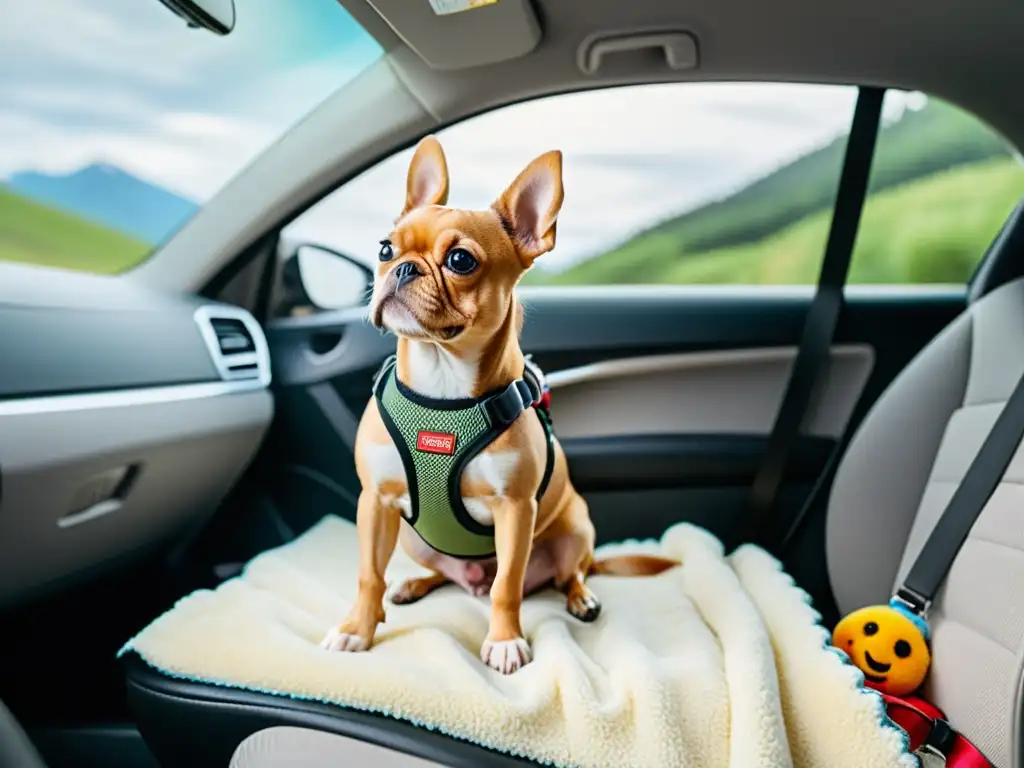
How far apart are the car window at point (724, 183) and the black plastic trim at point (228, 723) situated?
88 cm

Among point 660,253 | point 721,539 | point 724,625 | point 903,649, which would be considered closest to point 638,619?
point 724,625

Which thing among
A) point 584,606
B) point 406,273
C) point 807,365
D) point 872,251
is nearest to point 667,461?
point 807,365

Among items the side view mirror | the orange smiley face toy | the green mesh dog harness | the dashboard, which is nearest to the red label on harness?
the green mesh dog harness

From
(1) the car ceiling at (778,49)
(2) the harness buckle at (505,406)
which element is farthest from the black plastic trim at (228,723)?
(1) the car ceiling at (778,49)

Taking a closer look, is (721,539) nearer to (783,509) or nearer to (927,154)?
(783,509)

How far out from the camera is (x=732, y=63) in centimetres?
167

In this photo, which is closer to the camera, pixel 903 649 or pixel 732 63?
pixel 903 649

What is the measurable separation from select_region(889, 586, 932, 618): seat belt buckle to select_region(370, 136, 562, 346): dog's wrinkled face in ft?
2.78

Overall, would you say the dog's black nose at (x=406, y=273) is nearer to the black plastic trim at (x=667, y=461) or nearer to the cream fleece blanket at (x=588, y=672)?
the cream fleece blanket at (x=588, y=672)

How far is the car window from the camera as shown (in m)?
1.79

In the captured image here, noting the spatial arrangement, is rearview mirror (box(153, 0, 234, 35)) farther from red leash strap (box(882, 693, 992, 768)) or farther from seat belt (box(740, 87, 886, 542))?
red leash strap (box(882, 693, 992, 768))

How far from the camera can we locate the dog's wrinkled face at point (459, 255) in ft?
3.64

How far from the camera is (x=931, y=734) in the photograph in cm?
126

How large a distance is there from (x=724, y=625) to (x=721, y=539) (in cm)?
60
